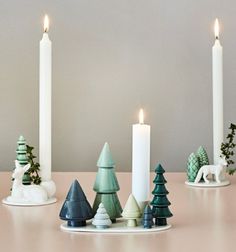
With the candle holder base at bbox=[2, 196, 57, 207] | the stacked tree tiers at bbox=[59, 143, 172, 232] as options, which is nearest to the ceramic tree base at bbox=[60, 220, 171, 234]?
the stacked tree tiers at bbox=[59, 143, 172, 232]

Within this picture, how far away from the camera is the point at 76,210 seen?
723mm

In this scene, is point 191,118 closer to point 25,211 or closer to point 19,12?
point 19,12

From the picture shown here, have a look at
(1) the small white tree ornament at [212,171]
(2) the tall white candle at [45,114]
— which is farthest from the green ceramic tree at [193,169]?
(2) the tall white candle at [45,114]

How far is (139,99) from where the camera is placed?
1.43m

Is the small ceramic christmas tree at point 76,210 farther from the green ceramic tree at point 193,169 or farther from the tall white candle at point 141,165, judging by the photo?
the green ceramic tree at point 193,169

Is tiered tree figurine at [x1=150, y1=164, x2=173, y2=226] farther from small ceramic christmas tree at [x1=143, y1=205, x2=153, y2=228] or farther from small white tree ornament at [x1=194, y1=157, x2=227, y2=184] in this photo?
small white tree ornament at [x1=194, y1=157, x2=227, y2=184]

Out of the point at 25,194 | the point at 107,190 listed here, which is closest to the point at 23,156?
the point at 25,194

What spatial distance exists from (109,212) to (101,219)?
4cm

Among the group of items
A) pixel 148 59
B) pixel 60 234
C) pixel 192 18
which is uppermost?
pixel 192 18

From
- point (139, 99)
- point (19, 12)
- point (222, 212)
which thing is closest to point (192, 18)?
point (139, 99)

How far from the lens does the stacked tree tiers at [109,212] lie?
72 cm

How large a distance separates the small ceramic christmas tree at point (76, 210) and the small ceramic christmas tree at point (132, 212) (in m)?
0.05

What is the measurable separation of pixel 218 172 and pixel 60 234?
0.49 metres

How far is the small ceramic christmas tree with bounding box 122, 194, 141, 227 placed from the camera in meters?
0.72
